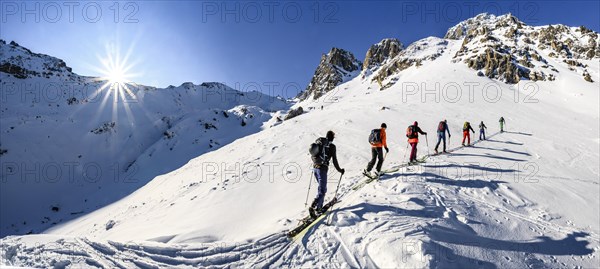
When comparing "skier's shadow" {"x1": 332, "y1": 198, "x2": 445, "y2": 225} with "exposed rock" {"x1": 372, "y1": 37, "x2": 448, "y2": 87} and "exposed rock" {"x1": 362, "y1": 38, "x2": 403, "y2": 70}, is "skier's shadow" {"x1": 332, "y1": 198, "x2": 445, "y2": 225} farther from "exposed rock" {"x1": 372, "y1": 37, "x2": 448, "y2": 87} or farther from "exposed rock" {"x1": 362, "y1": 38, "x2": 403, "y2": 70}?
"exposed rock" {"x1": 362, "y1": 38, "x2": 403, "y2": 70}

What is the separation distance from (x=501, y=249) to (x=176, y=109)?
239 ft

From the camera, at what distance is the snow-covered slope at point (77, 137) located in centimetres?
3098

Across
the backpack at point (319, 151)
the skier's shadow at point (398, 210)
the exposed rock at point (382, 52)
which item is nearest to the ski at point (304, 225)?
the skier's shadow at point (398, 210)

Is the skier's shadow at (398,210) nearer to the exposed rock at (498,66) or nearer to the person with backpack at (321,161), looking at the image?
the person with backpack at (321,161)

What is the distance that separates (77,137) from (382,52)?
101142mm

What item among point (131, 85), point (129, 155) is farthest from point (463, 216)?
point (131, 85)

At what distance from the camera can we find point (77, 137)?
139ft

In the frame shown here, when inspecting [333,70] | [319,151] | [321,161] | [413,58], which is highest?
[333,70]

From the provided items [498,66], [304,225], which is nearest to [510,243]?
[304,225]

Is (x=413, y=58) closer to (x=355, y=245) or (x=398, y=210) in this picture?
(x=398, y=210)

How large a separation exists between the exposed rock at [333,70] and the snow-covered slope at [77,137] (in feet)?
171

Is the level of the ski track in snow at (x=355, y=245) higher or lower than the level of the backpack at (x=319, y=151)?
lower

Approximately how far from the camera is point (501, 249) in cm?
612

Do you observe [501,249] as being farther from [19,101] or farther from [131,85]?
[131,85]
